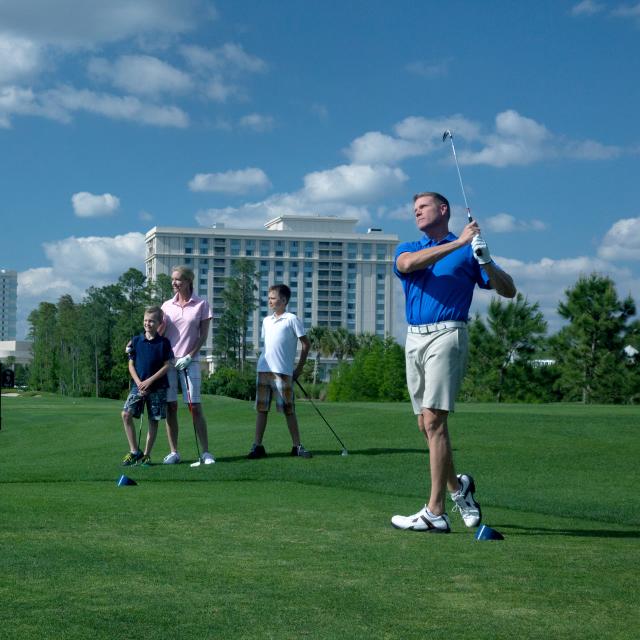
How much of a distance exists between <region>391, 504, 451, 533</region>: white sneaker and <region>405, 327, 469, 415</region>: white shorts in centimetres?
69

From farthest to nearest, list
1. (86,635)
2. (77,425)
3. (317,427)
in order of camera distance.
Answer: (77,425) → (317,427) → (86,635)

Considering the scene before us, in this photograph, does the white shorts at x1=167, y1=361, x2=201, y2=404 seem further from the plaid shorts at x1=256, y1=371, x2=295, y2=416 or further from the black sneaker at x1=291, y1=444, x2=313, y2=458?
the black sneaker at x1=291, y1=444, x2=313, y2=458

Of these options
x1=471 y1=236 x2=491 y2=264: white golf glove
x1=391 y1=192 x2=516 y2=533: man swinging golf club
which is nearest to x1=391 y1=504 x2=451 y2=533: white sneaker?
x1=391 y1=192 x2=516 y2=533: man swinging golf club

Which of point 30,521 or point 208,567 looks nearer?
point 208,567

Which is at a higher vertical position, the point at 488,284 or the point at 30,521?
the point at 488,284

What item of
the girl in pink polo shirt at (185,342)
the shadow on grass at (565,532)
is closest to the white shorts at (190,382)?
the girl in pink polo shirt at (185,342)

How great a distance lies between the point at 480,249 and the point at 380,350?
96.6 m

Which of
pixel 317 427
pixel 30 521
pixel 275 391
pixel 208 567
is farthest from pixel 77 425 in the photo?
pixel 208 567

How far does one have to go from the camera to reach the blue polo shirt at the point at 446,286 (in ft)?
21.9

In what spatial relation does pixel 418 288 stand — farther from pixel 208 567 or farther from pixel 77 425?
pixel 77 425

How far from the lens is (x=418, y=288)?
22.2 ft

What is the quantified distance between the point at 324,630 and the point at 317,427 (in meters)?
11.9

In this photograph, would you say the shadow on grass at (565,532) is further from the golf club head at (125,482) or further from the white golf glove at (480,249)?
the golf club head at (125,482)

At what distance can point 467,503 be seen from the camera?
6859 millimetres
